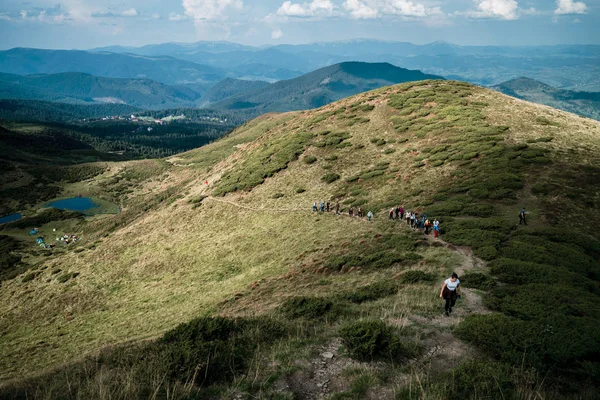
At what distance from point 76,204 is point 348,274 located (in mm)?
117478

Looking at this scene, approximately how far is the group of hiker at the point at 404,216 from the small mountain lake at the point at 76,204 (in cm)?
9221

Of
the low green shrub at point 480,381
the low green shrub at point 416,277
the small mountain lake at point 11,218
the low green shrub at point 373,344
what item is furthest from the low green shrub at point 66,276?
the small mountain lake at point 11,218

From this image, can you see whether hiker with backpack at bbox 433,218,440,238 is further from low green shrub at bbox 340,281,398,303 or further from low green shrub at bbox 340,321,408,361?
low green shrub at bbox 340,321,408,361

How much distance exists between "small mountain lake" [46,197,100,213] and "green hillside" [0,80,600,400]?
83.3ft

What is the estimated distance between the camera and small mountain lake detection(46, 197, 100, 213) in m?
110

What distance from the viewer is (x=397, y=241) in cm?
3120

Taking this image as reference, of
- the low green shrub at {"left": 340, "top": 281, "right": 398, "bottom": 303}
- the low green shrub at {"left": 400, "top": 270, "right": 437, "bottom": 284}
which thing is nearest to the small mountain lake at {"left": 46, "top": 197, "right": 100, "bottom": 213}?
the low green shrub at {"left": 340, "top": 281, "right": 398, "bottom": 303}

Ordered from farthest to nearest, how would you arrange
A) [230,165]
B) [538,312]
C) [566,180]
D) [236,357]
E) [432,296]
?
1. [230,165]
2. [566,180]
3. [432,296]
4. [538,312]
5. [236,357]

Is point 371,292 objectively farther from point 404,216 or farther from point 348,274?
point 404,216

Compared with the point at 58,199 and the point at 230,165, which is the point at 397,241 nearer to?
the point at 230,165

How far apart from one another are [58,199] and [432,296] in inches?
5327

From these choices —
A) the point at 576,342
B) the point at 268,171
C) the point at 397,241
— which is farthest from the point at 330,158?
the point at 576,342

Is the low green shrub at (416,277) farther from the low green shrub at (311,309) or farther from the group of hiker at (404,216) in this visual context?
the group of hiker at (404,216)

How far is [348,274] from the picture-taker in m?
27.2
